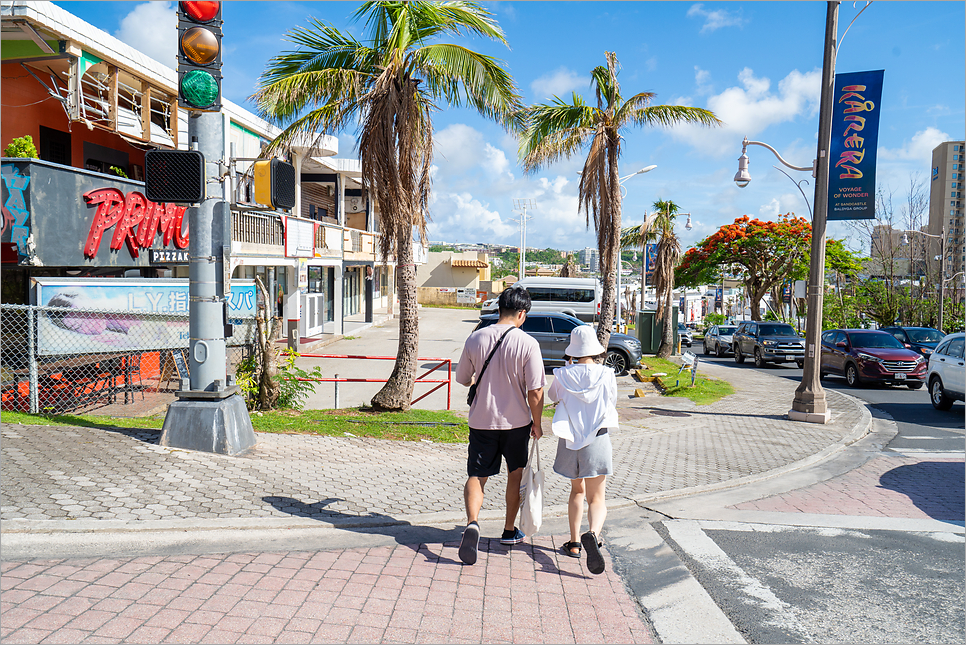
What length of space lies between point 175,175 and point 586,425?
13.8ft

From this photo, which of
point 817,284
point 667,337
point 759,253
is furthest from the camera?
point 759,253

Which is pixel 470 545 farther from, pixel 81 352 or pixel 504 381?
pixel 81 352

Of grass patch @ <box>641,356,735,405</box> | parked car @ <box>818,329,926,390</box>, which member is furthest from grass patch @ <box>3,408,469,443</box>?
parked car @ <box>818,329,926,390</box>

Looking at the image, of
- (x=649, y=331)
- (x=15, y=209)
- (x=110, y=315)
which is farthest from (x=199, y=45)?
(x=649, y=331)

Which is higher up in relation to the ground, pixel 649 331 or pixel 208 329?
pixel 208 329

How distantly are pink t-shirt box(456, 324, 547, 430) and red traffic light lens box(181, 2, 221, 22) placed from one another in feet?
12.8

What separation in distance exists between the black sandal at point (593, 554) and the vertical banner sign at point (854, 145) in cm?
931

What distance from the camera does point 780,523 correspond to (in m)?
5.84

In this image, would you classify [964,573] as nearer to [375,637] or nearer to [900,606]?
[900,606]

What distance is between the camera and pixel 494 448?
15.3 ft

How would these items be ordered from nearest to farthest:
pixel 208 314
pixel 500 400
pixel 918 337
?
pixel 500 400 → pixel 208 314 → pixel 918 337

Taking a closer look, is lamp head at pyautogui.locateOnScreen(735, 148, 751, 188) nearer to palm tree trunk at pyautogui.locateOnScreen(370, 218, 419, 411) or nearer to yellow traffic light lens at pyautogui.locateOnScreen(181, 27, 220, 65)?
palm tree trunk at pyautogui.locateOnScreen(370, 218, 419, 411)

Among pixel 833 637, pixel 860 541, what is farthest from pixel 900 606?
pixel 860 541

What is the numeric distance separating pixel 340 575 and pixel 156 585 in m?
1.06
